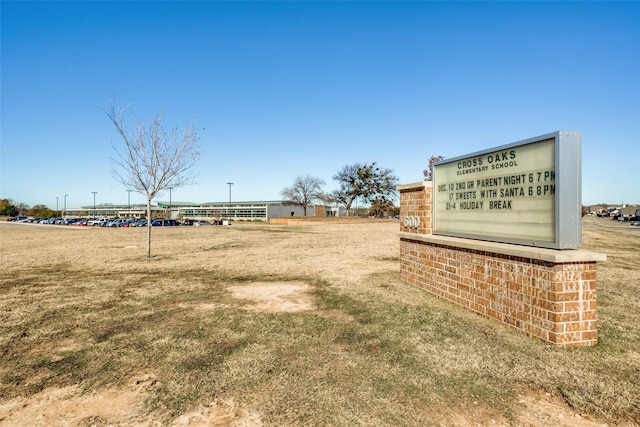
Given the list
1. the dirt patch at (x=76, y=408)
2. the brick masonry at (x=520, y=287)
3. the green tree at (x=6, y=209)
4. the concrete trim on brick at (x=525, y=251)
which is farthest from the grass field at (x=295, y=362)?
the green tree at (x=6, y=209)

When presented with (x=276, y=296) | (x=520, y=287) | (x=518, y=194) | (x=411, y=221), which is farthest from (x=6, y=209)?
(x=520, y=287)

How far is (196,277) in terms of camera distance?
32.1 feet

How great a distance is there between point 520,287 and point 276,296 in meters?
4.78

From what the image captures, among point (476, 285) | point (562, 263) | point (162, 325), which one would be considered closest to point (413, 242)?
point (476, 285)

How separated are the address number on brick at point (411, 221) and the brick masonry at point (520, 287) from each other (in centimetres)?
53

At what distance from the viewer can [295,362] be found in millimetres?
4156

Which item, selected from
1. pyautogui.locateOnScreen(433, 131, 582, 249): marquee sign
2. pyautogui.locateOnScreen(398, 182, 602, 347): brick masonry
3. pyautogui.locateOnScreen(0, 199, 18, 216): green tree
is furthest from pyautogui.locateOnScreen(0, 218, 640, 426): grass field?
pyautogui.locateOnScreen(0, 199, 18, 216): green tree

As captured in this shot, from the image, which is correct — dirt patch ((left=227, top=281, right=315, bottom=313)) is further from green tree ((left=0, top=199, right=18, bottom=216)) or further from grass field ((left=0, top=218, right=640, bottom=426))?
green tree ((left=0, top=199, right=18, bottom=216))

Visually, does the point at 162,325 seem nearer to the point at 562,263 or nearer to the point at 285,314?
the point at 285,314

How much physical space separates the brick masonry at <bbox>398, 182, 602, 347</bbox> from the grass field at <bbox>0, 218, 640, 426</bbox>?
249 mm

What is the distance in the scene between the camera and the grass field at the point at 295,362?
124 inches

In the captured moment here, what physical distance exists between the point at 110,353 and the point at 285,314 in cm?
275

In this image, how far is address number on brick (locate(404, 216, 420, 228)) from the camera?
8.41m

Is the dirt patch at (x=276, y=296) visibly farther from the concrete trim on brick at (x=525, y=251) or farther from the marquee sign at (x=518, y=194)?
the marquee sign at (x=518, y=194)
